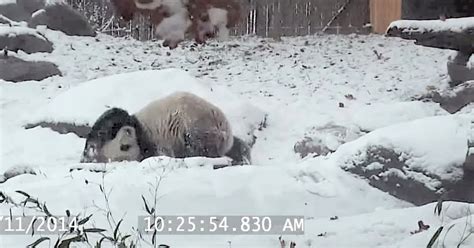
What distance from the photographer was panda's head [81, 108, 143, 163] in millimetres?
4488

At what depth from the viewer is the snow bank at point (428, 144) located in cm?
327

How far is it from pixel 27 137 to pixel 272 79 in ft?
7.29

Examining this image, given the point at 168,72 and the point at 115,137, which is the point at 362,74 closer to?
the point at 168,72

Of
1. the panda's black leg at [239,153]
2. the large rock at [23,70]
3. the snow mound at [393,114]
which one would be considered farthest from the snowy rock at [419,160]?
the large rock at [23,70]

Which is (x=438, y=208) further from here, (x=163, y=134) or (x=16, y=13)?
(x=16, y=13)

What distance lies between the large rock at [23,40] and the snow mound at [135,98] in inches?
65.3

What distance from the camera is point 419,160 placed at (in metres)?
3.32

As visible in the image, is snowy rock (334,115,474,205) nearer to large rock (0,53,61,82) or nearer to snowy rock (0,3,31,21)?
large rock (0,53,61,82)

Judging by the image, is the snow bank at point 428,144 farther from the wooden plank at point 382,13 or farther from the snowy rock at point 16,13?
the snowy rock at point 16,13

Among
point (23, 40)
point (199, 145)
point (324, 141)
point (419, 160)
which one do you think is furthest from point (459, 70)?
point (23, 40)

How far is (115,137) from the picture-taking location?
452cm

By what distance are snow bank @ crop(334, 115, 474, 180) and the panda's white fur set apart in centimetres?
108

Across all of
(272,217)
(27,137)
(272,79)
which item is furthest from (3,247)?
(272,79)

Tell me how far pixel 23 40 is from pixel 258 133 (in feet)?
9.73
